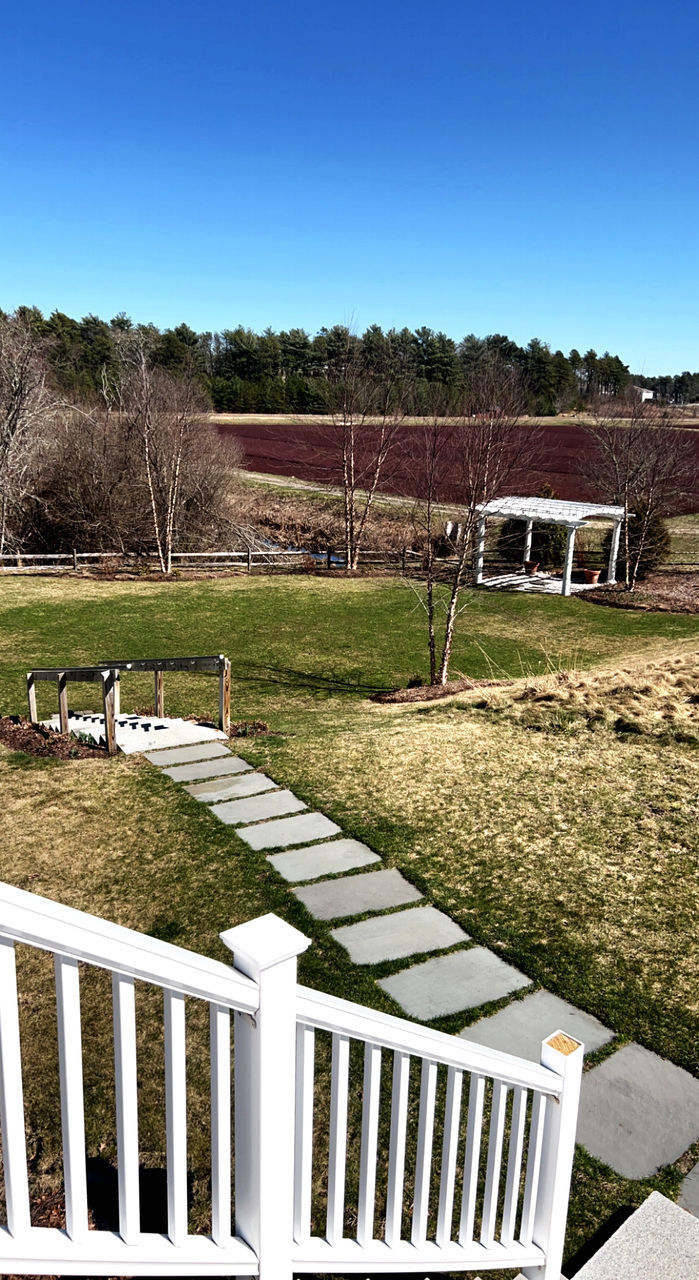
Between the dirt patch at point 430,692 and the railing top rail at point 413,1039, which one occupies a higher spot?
the railing top rail at point 413,1039

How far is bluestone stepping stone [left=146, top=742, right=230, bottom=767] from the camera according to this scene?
7727 mm

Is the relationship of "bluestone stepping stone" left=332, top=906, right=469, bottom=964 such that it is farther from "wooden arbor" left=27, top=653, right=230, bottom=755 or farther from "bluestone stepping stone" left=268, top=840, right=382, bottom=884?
"wooden arbor" left=27, top=653, right=230, bottom=755

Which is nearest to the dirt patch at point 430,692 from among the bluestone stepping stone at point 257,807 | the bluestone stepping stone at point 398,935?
the bluestone stepping stone at point 257,807

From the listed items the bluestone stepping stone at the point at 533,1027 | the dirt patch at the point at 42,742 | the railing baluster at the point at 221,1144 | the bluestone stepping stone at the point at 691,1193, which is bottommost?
the dirt patch at the point at 42,742

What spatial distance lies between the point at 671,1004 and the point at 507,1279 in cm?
179

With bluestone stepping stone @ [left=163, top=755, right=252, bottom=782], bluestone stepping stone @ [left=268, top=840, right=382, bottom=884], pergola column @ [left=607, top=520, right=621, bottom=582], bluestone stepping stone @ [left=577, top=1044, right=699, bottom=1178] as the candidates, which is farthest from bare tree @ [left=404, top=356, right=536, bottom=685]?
pergola column @ [left=607, top=520, right=621, bottom=582]

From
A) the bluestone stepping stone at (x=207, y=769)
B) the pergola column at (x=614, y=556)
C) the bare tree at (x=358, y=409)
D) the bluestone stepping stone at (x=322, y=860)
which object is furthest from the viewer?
the bare tree at (x=358, y=409)

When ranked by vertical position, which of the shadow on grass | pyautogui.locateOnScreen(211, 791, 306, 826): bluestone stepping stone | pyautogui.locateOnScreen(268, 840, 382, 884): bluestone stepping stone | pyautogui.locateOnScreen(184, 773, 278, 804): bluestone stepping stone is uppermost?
pyautogui.locateOnScreen(268, 840, 382, 884): bluestone stepping stone

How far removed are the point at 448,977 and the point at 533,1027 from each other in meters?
0.55

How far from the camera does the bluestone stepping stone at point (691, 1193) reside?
9.48 ft

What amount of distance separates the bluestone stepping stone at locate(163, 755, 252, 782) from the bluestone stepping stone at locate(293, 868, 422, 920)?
93.3 inches

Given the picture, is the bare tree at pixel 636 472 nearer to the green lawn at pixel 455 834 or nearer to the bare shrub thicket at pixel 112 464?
the green lawn at pixel 455 834

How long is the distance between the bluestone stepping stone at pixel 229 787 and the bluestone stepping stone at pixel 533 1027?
3.33 m

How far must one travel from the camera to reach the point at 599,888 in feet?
16.7
